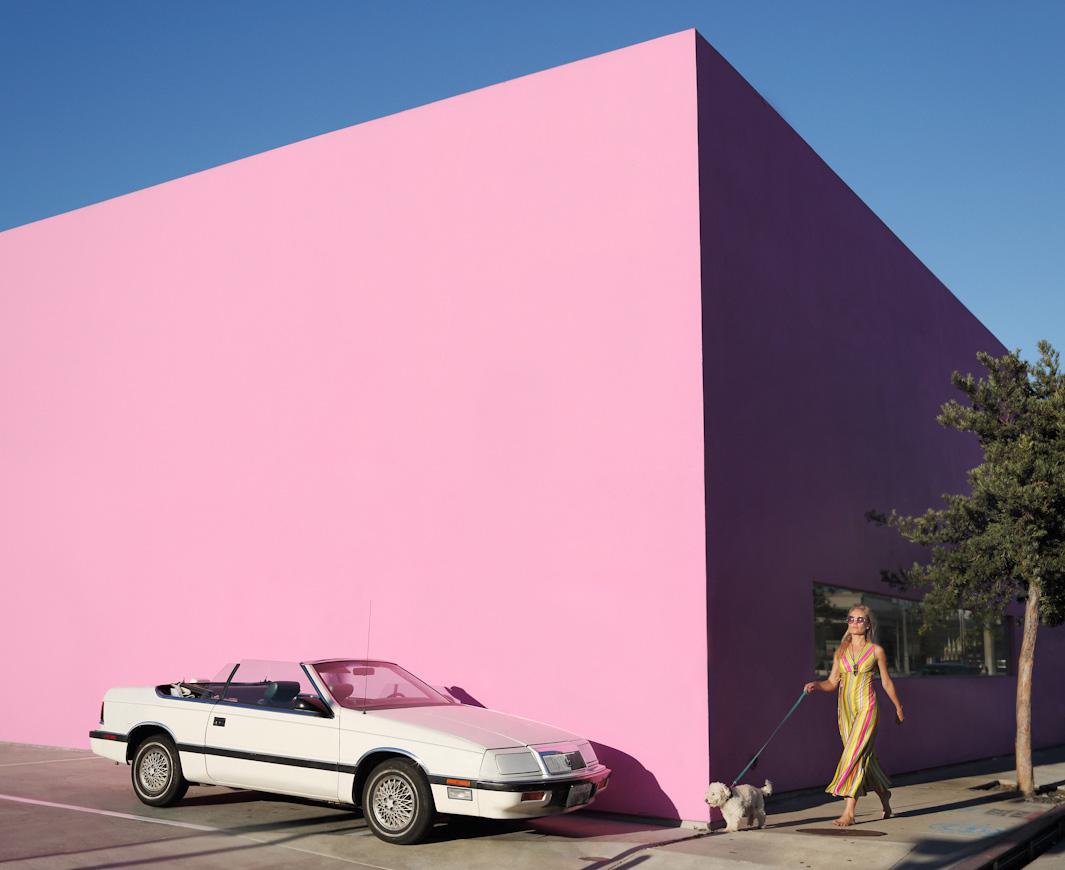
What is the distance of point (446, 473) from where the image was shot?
11500 mm

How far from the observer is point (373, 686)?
9.59m

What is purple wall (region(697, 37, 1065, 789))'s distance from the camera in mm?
10555

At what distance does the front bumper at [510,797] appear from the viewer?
26.0ft

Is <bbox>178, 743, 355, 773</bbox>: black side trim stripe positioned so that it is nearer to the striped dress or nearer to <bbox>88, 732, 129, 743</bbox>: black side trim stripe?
<bbox>88, 732, 129, 743</bbox>: black side trim stripe

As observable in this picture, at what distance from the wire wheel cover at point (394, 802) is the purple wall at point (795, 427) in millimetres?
2855

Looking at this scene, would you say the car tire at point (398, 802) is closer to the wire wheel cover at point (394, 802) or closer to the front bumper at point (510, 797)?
the wire wheel cover at point (394, 802)

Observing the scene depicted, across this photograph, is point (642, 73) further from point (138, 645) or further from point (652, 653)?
point (138, 645)

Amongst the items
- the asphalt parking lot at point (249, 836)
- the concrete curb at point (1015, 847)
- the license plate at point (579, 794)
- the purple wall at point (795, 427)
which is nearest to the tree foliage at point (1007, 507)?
the purple wall at point (795, 427)

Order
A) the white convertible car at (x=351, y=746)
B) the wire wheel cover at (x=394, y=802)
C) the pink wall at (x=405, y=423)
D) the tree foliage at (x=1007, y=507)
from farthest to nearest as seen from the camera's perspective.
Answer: the tree foliage at (x=1007, y=507) → the pink wall at (x=405, y=423) → the wire wheel cover at (x=394, y=802) → the white convertible car at (x=351, y=746)

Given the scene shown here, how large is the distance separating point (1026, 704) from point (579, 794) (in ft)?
22.2

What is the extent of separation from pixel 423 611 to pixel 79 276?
7.85 meters

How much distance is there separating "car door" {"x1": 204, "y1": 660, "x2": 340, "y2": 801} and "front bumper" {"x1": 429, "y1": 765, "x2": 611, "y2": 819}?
3.48ft

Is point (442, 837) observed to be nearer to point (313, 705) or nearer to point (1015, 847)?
point (313, 705)

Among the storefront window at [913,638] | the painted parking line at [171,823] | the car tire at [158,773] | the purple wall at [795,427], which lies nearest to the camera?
the painted parking line at [171,823]
